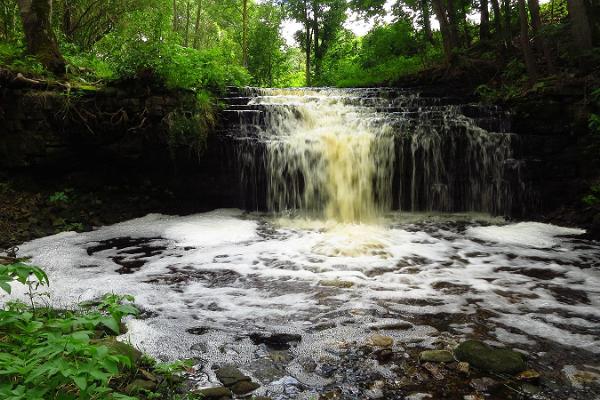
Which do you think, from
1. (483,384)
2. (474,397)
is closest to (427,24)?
(483,384)

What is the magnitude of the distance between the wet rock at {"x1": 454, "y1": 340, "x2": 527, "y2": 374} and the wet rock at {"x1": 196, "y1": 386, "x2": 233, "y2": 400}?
1887mm

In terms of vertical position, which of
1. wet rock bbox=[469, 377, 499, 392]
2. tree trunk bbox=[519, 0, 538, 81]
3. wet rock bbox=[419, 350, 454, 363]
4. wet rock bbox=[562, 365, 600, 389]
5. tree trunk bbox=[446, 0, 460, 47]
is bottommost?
wet rock bbox=[562, 365, 600, 389]

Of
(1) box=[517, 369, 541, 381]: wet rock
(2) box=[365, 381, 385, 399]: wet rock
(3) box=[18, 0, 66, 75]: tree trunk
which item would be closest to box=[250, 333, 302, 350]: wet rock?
(2) box=[365, 381, 385, 399]: wet rock

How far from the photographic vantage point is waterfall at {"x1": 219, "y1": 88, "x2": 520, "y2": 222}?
31.3 ft

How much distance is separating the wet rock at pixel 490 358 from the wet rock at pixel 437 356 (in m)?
0.07

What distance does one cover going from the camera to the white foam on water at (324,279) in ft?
12.5

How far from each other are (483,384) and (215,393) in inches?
77.2

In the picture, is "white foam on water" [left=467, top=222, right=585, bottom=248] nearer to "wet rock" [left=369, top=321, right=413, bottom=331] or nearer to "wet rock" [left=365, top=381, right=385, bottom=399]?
"wet rock" [left=369, top=321, right=413, bottom=331]

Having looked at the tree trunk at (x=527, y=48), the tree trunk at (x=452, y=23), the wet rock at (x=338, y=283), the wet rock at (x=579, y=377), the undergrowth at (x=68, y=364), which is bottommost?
the wet rock at (x=579, y=377)

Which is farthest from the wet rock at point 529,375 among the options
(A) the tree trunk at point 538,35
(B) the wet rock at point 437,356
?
(A) the tree trunk at point 538,35

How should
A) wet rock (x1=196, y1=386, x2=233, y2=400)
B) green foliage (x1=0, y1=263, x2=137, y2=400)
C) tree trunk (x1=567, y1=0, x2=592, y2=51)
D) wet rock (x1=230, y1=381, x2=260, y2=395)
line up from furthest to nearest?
tree trunk (x1=567, y1=0, x2=592, y2=51) → wet rock (x1=230, y1=381, x2=260, y2=395) → wet rock (x1=196, y1=386, x2=233, y2=400) → green foliage (x1=0, y1=263, x2=137, y2=400)

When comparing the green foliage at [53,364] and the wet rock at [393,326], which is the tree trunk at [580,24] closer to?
the wet rock at [393,326]

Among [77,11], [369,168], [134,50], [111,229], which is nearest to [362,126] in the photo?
[369,168]

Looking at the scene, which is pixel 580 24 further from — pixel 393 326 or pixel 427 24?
pixel 393 326
